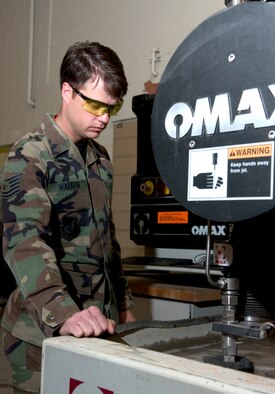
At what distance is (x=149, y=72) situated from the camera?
10.8 feet

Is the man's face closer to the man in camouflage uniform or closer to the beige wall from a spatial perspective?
the man in camouflage uniform

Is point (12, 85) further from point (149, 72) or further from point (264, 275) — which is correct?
point (264, 275)

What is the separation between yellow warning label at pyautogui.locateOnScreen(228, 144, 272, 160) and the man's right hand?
39 centimetres

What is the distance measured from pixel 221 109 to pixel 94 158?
0.78 metres

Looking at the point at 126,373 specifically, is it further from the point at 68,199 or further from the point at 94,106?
the point at 94,106

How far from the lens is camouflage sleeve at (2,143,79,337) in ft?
3.70

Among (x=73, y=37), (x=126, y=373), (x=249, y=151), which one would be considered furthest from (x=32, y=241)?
(x=73, y=37)

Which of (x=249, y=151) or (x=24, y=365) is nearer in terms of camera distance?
(x=249, y=151)

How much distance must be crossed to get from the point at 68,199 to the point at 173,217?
0.75 m

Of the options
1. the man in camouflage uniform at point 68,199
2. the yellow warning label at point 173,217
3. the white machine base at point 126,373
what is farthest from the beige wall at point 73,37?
the white machine base at point 126,373

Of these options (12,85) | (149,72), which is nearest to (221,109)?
(149,72)

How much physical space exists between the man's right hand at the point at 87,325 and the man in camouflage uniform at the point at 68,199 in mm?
253

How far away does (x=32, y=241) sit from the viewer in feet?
4.02

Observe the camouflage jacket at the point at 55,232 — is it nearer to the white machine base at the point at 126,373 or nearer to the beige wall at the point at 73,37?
the white machine base at the point at 126,373
